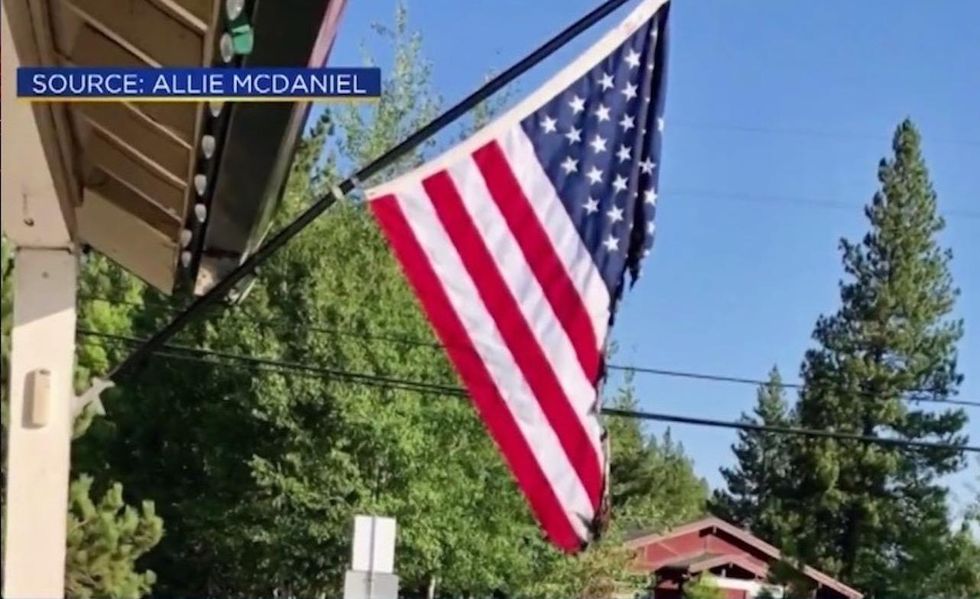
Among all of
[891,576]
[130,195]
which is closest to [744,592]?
[891,576]

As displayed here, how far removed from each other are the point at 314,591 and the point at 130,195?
16613 millimetres

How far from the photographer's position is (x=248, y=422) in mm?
20031

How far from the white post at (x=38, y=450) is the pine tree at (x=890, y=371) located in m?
27.0

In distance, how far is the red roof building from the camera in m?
32.9

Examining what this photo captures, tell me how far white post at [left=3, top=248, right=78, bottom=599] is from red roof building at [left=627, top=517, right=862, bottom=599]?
29627 mm

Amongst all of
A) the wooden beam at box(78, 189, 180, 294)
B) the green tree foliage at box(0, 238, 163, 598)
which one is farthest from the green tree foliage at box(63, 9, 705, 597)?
the wooden beam at box(78, 189, 180, 294)

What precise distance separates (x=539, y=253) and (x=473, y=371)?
0.32 meters

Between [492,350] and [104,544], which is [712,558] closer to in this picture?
[104,544]

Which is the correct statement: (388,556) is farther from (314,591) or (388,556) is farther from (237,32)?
(314,591)

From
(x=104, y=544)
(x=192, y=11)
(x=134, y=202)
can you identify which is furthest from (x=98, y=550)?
(x=192, y=11)

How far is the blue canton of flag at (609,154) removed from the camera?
3512 mm

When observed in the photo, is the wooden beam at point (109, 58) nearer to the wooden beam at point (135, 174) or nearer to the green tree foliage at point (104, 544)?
the wooden beam at point (135, 174)

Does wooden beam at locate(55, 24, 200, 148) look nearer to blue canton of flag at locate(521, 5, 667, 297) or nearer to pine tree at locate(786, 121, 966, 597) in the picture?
blue canton of flag at locate(521, 5, 667, 297)

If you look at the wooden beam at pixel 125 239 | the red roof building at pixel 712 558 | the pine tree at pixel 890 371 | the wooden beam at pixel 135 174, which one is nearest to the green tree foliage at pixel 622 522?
the red roof building at pixel 712 558
